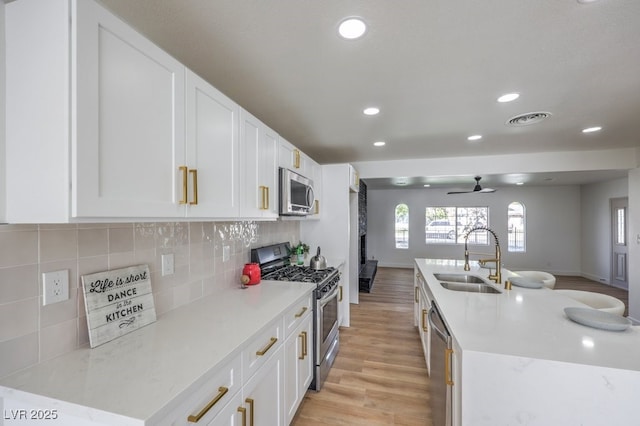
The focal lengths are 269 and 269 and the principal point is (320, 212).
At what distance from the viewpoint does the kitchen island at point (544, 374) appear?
1062mm

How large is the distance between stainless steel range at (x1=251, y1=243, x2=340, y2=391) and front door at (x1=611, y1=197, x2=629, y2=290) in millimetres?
6782

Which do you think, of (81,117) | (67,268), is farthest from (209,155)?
(67,268)

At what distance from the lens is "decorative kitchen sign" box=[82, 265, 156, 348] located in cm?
113

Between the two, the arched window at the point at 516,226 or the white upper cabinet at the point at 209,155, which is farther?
the arched window at the point at 516,226

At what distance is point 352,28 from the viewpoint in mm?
1345

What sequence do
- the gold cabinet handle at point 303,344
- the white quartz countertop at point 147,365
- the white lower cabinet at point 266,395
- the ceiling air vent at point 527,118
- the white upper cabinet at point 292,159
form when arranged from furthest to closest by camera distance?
the ceiling air vent at point 527,118
the white upper cabinet at point 292,159
the gold cabinet handle at point 303,344
the white lower cabinet at point 266,395
the white quartz countertop at point 147,365

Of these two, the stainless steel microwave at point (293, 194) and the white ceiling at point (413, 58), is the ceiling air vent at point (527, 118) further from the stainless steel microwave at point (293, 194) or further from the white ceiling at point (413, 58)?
the stainless steel microwave at point (293, 194)

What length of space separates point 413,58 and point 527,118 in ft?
5.75

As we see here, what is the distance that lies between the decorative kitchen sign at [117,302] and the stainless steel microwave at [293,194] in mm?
1129

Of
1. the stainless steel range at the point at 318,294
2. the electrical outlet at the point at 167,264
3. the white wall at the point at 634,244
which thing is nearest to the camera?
the electrical outlet at the point at 167,264

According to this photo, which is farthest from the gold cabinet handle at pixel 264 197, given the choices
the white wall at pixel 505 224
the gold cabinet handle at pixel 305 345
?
the white wall at pixel 505 224

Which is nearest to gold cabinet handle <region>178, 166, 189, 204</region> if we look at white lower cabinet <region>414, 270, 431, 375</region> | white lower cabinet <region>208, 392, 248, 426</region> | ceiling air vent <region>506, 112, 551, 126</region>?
white lower cabinet <region>208, 392, 248, 426</region>

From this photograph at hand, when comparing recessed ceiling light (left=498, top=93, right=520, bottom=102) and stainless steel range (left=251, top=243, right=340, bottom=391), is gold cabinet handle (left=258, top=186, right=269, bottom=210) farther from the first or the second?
recessed ceiling light (left=498, top=93, right=520, bottom=102)

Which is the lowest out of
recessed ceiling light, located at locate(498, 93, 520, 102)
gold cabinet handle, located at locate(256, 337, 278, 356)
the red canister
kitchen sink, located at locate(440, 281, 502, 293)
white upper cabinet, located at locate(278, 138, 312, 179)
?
gold cabinet handle, located at locate(256, 337, 278, 356)
